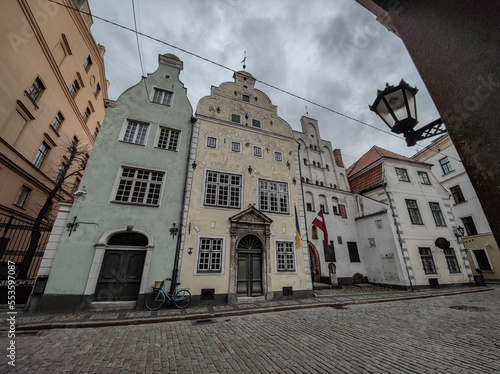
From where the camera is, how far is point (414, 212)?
17.8 m

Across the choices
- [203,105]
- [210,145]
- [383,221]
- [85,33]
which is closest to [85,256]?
[210,145]

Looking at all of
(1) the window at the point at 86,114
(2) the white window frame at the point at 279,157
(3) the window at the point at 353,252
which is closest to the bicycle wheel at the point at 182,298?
(2) the white window frame at the point at 279,157

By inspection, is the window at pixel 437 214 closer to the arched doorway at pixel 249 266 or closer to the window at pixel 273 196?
the window at pixel 273 196

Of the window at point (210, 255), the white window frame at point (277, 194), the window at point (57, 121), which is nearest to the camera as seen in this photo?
the window at point (210, 255)

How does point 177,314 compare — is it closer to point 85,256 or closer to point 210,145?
point 85,256

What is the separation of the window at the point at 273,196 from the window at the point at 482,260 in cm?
2265

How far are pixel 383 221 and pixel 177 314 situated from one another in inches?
655

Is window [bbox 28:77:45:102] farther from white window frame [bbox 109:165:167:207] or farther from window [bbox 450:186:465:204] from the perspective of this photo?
window [bbox 450:186:465:204]

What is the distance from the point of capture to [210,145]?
13656 mm

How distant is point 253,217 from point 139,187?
22.1 feet

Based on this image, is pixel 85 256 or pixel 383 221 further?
pixel 383 221

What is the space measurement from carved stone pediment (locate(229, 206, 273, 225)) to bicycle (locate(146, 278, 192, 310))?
15.2 feet

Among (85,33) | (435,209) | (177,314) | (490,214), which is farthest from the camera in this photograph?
(85,33)

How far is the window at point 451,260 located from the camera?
1673cm
